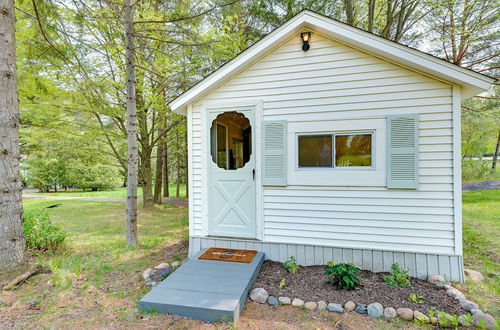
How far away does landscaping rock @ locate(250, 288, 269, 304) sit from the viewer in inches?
121

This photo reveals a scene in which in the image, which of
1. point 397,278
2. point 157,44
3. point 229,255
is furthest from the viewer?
point 157,44

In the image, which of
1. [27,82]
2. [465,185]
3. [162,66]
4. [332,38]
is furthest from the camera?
[465,185]

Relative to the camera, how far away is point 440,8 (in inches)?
256

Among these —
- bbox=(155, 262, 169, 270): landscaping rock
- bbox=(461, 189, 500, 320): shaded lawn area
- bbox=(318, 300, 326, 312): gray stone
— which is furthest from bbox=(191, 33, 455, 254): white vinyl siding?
bbox=(155, 262, 169, 270): landscaping rock

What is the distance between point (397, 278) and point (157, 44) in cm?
895

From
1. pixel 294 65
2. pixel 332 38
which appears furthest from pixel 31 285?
pixel 332 38

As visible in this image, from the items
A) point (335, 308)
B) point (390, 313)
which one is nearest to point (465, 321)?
point (390, 313)

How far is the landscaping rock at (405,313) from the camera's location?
8.91 ft

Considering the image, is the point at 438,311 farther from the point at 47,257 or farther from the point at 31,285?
the point at 47,257

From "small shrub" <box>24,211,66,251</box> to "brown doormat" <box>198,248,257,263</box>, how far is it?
2867 millimetres

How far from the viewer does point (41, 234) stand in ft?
14.5

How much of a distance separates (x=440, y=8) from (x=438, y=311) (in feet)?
24.6

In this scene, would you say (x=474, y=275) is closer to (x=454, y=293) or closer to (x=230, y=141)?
(x=454, y=293)

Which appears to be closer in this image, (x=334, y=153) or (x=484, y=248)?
(x=334, y=153)
